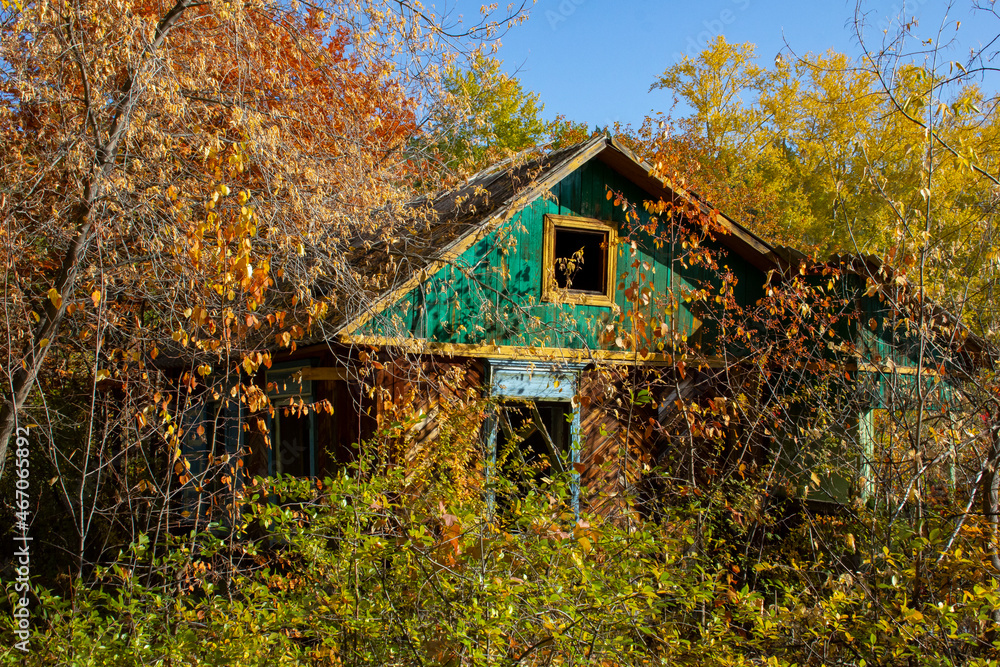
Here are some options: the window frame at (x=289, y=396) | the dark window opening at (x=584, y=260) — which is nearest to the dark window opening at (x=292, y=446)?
the window frame at (x=289, y=396)

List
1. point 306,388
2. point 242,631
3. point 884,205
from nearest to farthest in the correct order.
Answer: point 242,631 < point 306,388 < point 884,205

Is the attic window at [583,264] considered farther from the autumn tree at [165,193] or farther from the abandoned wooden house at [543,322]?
the autumn tree at [165,193]

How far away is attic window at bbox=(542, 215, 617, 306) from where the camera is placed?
9383 mm

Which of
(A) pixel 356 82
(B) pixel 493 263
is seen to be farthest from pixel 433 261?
(A) pixel 356 82

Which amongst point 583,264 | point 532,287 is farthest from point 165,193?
point 583,264

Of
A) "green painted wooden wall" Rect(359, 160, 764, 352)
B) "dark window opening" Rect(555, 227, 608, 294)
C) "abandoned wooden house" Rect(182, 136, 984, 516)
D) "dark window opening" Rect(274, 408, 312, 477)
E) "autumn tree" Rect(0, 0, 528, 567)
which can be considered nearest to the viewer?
"autumn tree" Rect(0, 0, 528, 567)

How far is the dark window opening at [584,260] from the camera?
9.83 m

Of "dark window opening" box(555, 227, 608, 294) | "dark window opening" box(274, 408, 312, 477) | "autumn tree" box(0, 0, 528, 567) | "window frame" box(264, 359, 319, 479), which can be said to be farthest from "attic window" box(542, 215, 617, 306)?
"dark window opening" box(274, 408, 312, 477)

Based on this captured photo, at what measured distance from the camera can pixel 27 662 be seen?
407 cm

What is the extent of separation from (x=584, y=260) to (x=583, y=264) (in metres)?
0.44

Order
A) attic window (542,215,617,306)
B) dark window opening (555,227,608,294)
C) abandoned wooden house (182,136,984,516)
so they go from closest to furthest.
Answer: abandoned wooden house (182,136,984,516) < attic window (542,215,617,306) < dark window opening (555,227,608,294)

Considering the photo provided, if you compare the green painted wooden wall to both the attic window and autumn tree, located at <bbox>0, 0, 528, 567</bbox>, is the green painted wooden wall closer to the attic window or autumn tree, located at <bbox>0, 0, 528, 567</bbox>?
the attic window

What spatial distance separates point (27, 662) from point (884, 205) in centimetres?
2175

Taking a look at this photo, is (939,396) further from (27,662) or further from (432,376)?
(27,662)
